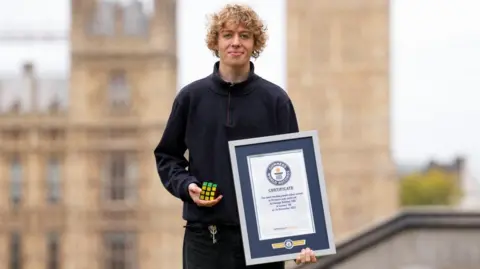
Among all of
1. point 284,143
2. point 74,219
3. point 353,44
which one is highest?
point 353,44

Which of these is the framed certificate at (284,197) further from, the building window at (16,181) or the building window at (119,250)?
the building window at (119,250)

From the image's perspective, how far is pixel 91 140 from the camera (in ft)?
87.0

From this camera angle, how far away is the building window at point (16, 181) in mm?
25859

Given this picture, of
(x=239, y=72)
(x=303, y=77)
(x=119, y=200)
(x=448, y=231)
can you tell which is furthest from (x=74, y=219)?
(x=239, y=72)

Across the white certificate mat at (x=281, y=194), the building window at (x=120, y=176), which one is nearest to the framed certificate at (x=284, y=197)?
the white certificate mat at (x=281, y=194)

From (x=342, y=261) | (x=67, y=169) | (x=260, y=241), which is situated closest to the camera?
(x=260, y=241)

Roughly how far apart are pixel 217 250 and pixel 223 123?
150 millimetres

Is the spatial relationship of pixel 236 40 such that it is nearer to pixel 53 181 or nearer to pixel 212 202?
pixel 212 202

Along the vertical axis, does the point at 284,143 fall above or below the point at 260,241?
above

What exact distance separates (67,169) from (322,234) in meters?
25.4

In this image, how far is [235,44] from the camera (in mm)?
1360

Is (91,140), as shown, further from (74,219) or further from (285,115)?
(285,115)

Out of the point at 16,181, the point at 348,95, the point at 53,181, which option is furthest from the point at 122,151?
the point at 348,95

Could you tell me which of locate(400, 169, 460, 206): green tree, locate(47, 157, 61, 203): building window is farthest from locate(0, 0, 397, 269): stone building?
locate(400, 169, 460, 206): green tree
